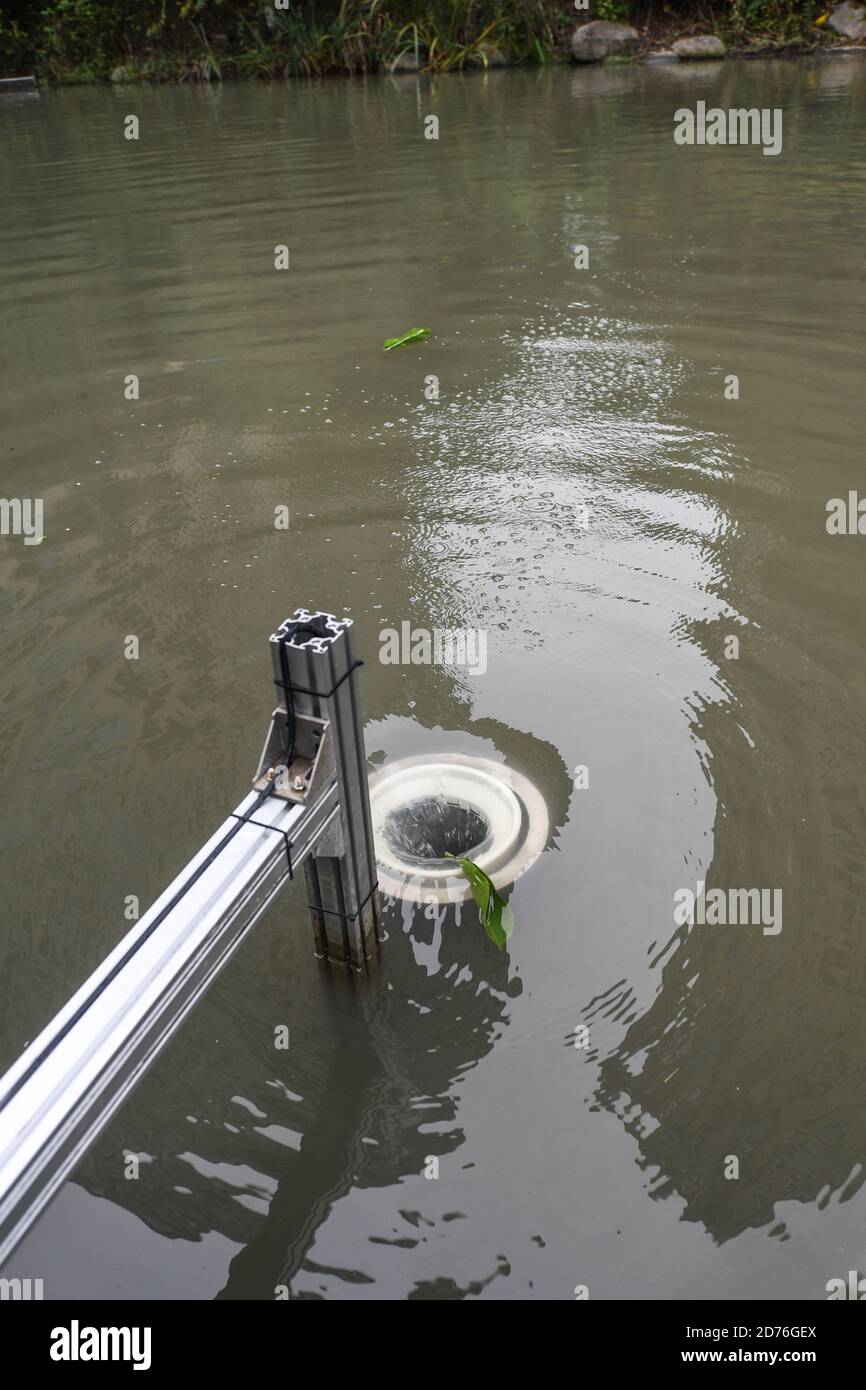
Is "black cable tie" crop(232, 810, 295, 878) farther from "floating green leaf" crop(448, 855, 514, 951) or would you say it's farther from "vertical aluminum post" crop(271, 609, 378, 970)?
"floating green leaf" crop(448, 855, 514, 951)

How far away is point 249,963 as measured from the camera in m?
2.49

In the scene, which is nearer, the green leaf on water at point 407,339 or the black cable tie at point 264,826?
the black cable tie at point 264,826

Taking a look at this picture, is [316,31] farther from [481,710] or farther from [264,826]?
[264,826]

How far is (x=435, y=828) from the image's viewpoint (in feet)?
9.43

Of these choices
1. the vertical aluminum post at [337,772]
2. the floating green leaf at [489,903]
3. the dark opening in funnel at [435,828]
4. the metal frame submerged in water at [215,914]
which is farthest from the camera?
the dark opening in funnel at [435,828]

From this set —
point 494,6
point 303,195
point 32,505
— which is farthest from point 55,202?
point 494,6

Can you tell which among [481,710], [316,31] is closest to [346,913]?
[481,710]

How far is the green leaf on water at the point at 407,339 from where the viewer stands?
550cm

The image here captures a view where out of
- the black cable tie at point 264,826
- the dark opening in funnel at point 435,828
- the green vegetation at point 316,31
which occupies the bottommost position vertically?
the dark opening in funnel at point 435,828

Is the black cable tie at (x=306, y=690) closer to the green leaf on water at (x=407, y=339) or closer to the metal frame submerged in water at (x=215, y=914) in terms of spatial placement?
the metal frame submerged in water at (x=215, y=914)

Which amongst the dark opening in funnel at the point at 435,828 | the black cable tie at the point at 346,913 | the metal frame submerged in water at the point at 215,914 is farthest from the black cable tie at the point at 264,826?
A: the dark opening in funnel at the point at 435,828

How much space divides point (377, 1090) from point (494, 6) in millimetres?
18013

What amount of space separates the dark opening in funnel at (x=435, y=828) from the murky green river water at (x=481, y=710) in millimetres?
244

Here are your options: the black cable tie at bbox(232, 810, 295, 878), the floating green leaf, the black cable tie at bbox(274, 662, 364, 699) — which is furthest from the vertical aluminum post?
the floating green leaf
